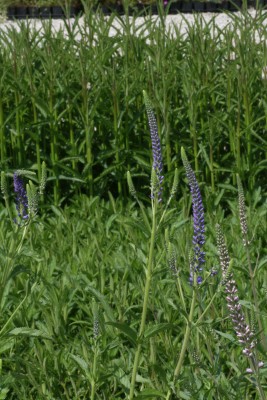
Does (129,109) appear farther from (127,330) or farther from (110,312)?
(127,330)

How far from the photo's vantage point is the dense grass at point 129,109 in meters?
5.07

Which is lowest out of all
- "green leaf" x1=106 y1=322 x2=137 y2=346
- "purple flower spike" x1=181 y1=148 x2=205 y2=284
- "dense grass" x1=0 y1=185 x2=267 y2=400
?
"dense grass" x1=0 y1=185 x2=267 y2=400

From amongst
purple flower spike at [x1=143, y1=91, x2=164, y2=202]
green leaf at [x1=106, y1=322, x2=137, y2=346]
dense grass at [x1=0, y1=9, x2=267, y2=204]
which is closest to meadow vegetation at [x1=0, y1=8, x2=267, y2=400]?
dense grass at [x1=0, y1=9, x2=267, y2=204]

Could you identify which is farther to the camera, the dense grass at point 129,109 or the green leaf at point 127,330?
the dense grass at point 129,109

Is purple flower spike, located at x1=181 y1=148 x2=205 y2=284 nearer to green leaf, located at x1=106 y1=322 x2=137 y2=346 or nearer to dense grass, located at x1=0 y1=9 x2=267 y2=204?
green leaf, located at x1=106 y1=322 x2=137 y2=346

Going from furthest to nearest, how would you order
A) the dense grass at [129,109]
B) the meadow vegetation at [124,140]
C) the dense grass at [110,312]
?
the dense grass at [129,109], the meadow vegetation at [124,140], the dense grass at [110,312]

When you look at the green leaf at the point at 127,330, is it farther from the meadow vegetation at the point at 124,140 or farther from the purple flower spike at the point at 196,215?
the meadow vegetation at the point at 124,140

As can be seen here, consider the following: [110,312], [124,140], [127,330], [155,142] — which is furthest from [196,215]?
[124,140]

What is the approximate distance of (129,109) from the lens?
209 inches

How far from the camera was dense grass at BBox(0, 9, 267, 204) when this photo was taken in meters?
5.07

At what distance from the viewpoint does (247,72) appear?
5.03 metres

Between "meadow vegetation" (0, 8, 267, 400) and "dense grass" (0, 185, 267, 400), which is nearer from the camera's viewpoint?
"dense grass" (0, 185, 267, 400)

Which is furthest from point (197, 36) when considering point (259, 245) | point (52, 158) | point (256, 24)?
point (259, 245)

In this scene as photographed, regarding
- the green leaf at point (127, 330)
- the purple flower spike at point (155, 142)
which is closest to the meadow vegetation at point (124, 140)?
the green leaf at point (127, 330)
